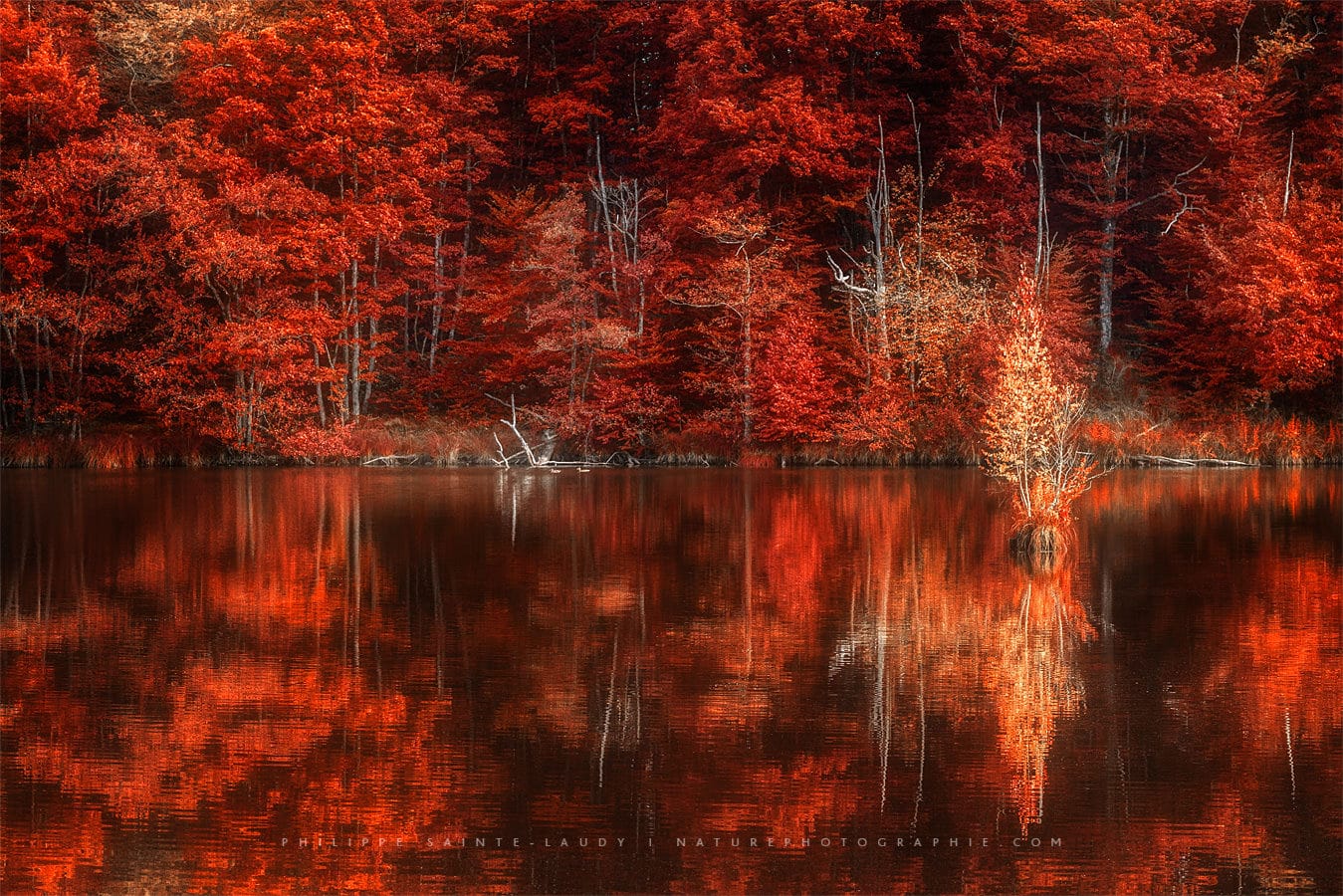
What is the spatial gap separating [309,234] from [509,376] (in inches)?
217

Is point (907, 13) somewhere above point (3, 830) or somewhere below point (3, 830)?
above

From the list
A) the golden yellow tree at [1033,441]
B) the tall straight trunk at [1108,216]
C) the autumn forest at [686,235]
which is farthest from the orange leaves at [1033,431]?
the tall straight trunk at [1108,216]

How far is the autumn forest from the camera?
1298 inches

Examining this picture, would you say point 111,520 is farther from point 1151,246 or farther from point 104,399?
point 1151,246

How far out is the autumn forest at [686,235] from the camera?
108 ft

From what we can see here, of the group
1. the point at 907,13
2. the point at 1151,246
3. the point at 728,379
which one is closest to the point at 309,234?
the point at 728,379

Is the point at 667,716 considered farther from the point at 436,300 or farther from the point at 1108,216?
the point at 1108,216

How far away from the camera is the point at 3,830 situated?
633cm

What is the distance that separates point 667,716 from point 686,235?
95.0 ft

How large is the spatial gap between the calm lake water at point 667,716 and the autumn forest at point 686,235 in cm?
1639

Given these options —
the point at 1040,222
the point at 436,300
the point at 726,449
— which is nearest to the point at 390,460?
the point at 436,300

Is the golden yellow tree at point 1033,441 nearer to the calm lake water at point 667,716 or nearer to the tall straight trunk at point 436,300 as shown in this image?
the calm lake water at point 667,716

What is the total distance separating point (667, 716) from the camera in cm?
840

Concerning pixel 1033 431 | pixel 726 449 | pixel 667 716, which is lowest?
pixel 667 716
